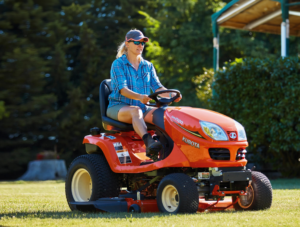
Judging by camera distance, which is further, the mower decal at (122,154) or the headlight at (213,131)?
the mower decal at (122,154)

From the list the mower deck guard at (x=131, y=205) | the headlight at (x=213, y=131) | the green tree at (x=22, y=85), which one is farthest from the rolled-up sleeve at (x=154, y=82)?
the green tree at (x=22, y=85)

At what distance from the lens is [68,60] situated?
27750 millimetres

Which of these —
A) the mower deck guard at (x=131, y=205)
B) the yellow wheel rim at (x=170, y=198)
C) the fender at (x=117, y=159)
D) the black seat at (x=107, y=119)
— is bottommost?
the mower deck guard at (x=131, y=205)

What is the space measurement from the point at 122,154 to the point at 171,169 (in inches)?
26.1

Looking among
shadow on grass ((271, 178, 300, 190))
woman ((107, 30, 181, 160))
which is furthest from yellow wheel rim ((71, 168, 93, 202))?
shadow on grass ((271, 178, 300, 190))

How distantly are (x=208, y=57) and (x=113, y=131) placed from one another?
61.8ft

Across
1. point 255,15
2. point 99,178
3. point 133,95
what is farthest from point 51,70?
point 133,95

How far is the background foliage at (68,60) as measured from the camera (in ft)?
74.6

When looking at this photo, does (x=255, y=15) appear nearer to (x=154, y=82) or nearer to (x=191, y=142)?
(x=154, y=82)

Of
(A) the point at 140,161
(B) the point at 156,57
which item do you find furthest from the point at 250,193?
(B) the point at 156,57

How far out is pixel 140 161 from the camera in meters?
5.81

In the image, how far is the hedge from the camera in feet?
35.7

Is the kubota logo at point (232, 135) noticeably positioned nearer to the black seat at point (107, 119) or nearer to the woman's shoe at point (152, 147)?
the woman's shoe at point (152, 147)

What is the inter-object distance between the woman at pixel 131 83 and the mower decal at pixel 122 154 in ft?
1.00
